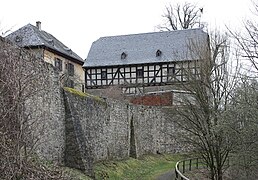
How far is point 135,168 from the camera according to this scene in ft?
65.1

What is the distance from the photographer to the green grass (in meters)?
16.3

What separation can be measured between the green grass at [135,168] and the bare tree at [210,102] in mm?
2685

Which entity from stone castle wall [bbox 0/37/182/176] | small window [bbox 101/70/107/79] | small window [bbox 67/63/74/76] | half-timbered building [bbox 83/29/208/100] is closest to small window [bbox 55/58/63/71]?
small window [bbox 67/63/74/76]

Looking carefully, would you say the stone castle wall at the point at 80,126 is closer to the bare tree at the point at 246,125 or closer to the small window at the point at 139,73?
the bare tree at the point at 246,125

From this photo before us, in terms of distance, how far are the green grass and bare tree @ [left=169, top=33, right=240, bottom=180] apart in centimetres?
269

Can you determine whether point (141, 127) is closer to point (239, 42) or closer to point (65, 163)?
point (65, 163)

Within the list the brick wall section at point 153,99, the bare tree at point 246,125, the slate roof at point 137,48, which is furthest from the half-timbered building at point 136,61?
the bare tree at point 246,125

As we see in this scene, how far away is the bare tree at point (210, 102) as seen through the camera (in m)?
16.6

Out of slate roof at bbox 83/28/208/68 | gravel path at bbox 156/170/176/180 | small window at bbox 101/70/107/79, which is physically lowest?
gravel path at bbox 156/170/176/180

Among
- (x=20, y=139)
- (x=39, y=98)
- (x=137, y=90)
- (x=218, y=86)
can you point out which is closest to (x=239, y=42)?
(x=218, y=86)

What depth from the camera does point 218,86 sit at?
17.1 meters

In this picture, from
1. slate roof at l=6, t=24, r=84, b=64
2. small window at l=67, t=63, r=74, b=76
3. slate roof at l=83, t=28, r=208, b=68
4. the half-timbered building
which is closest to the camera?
slate roof at l=6, t=24, r=84, b=64

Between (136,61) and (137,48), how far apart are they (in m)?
2.20

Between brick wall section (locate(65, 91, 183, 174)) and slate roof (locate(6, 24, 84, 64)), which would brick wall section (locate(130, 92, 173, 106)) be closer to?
brick wall section (locate(65, 91, 183, 174))
